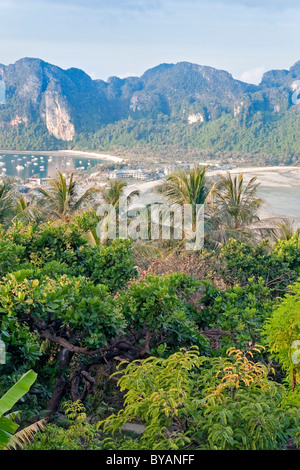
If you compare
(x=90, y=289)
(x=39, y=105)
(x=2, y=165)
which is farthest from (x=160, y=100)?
(x=90, y=289)

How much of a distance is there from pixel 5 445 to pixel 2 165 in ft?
222

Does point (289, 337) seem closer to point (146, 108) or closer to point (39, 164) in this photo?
point (39, 164)

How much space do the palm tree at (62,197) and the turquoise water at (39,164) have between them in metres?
46.2

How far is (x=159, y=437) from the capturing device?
2.77m

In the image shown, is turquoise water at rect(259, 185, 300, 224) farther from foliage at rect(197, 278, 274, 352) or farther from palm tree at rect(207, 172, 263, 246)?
foliage at rect(197, 278, 274, 352)

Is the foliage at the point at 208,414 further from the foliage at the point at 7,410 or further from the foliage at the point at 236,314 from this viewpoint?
the foliage at the point at 236,314

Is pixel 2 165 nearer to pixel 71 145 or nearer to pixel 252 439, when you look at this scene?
pixel 71 145

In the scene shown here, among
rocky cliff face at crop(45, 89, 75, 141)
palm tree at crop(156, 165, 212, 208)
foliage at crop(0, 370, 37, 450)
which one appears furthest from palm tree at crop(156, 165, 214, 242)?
rocky cliff face at crop(45, 89, 75, 141)

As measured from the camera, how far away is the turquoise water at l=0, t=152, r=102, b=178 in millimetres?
61125

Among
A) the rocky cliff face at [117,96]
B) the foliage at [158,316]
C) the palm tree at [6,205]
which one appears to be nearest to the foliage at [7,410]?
the foliage at [158,316]

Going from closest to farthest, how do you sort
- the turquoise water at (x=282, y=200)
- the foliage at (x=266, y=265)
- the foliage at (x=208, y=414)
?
the foliage at (x=208, y=414)
the foliage at (x=266, y=265)
the turquoise water at (x=282, y=200)

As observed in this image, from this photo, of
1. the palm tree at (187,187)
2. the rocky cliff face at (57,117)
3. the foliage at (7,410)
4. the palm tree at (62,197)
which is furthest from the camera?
the rocky cliff face at (57,117)

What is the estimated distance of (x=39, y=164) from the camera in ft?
238

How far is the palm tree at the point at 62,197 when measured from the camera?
43.9 ft
